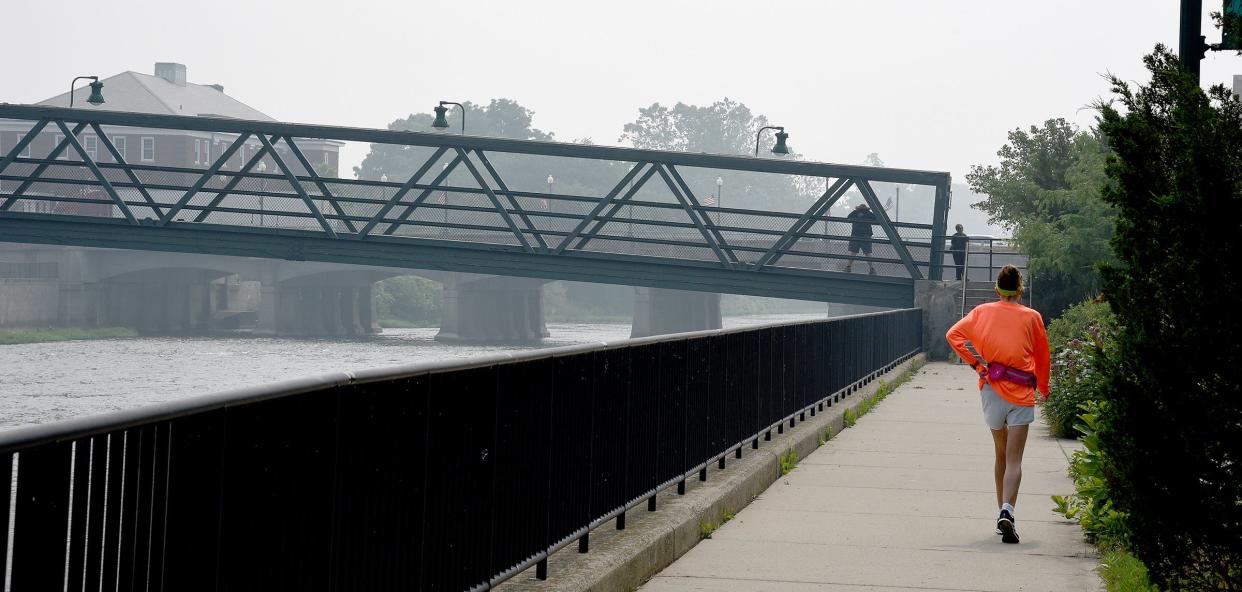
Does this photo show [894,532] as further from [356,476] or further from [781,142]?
[781,142]

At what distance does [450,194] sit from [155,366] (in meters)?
66.9

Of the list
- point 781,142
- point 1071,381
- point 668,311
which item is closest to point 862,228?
point 781,142

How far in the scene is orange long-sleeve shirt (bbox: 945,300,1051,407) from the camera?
9.38m

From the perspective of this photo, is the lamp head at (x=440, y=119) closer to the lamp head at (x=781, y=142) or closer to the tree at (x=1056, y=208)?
the lamp head at (x=781, y=142)

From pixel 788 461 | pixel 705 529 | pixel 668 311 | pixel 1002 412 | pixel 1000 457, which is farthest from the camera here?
pixel 668 311

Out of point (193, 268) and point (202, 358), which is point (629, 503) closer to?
point (202, 358)

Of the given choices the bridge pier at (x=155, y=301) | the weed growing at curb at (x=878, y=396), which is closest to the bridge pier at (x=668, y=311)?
the bridge pier at (x=155, y=301)

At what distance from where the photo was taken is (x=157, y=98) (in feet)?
370

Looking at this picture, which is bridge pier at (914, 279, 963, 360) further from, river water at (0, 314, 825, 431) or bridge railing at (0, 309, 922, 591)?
bridge railing at (0, 309, 922, 591)

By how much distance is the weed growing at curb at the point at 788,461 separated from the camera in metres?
12.7

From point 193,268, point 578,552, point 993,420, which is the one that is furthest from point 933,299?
point 193,268

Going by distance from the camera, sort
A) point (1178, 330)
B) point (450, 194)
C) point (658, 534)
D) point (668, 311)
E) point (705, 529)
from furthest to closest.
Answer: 1. point (450, 194)
2. point (668, 311)
3. point (705, 529)
4. point (658, 534)
5. point (1178, 330)

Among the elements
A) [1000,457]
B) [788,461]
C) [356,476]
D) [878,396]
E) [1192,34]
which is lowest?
[878,396]

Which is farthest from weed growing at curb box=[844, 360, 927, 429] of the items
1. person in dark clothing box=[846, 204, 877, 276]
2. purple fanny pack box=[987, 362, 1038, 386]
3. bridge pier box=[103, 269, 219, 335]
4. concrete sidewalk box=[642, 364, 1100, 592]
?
bridge pier box=[103, 269, 219, 335]
